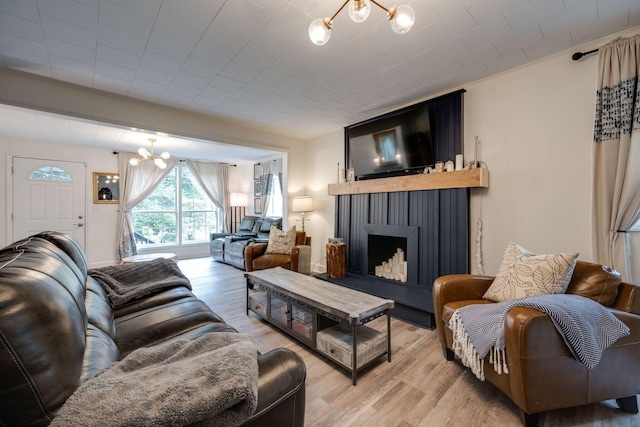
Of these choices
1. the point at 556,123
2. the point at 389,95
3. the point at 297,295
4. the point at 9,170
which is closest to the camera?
the point at 297,295

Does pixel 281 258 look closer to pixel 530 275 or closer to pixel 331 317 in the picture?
pixel 331 317

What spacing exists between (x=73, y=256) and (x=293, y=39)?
2125mm

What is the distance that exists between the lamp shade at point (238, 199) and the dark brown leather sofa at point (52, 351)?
18.2 feet

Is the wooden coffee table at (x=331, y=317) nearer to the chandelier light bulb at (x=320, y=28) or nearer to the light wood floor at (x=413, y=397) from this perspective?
the light wood floor at (x=413, y=397)

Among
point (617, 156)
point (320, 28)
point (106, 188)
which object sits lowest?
point (617, 156)

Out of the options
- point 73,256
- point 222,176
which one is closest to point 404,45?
point 73,256

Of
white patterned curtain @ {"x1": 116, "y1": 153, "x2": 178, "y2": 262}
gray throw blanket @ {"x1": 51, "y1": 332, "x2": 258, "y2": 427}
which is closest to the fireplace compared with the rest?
gray throw blanket @ {"x1": 51, "y1": 332, "x2": 258, "y2": 427}

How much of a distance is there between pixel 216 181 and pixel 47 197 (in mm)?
3071

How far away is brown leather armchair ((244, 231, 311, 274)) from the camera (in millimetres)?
4078

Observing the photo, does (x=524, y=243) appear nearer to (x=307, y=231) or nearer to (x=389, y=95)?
(x=389, y=95)

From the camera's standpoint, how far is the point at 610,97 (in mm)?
2049

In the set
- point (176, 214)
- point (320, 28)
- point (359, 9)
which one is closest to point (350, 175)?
point (320, 28)

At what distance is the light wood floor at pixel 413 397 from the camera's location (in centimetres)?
146

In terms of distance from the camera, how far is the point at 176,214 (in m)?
6.34
